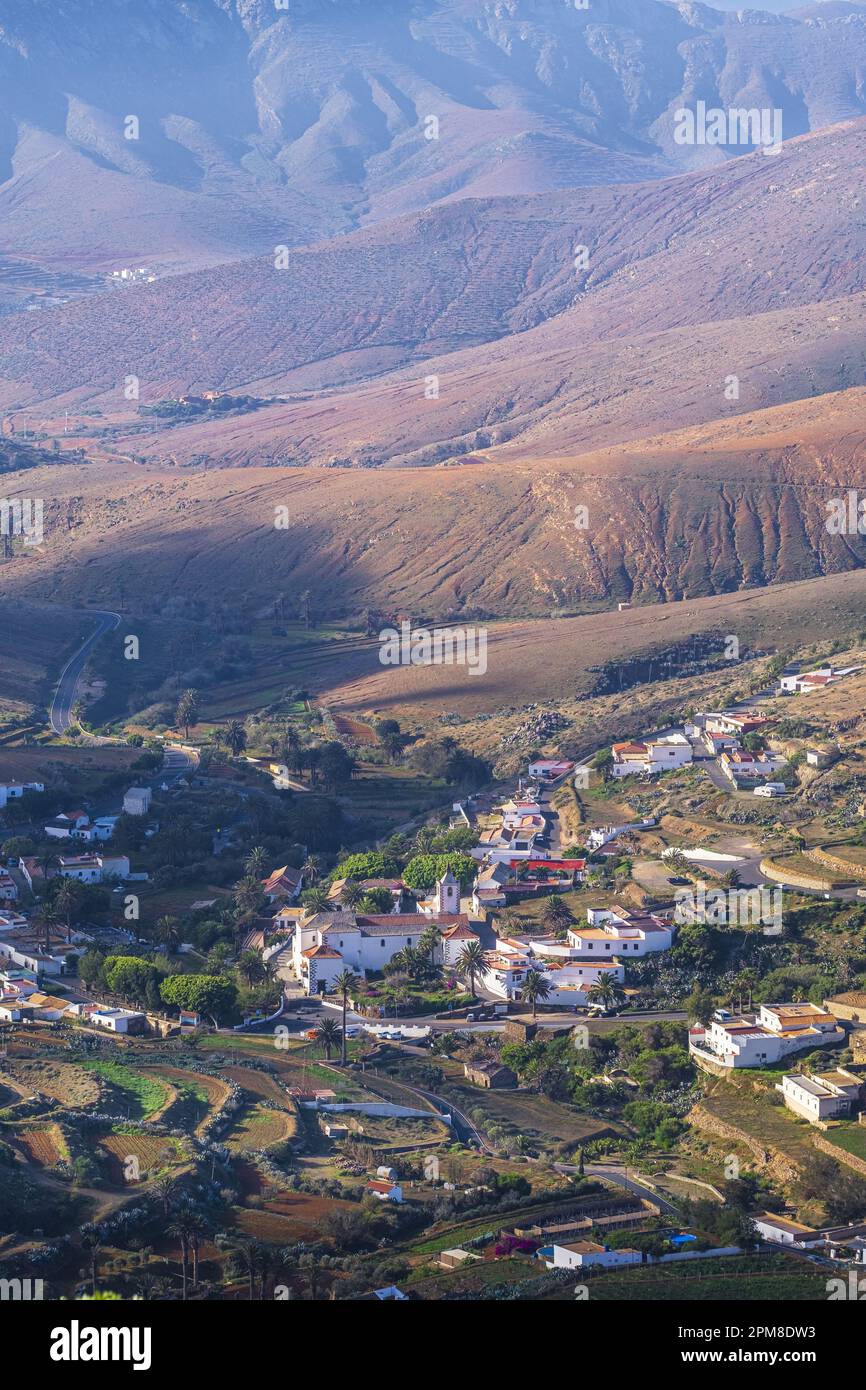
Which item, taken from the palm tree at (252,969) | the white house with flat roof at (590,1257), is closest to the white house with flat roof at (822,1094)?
the white house with flat roof at (590,1257)

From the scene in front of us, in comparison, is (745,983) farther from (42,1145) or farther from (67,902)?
(67,902)

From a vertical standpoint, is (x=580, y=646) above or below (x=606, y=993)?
above

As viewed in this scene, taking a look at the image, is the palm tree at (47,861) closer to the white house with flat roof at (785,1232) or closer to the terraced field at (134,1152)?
the terraced field at (134,1152)

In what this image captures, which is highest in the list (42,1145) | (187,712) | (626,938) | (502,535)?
(502,535)

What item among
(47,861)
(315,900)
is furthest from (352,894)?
(47,861)

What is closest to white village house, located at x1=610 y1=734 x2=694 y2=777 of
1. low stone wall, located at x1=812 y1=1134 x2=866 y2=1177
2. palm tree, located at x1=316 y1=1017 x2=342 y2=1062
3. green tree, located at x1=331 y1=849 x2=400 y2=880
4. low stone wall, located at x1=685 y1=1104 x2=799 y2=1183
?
green tree, located at x1=331 y1=849 x2=400 y2=880

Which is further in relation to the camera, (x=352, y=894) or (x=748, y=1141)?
(x=352, y=894)
